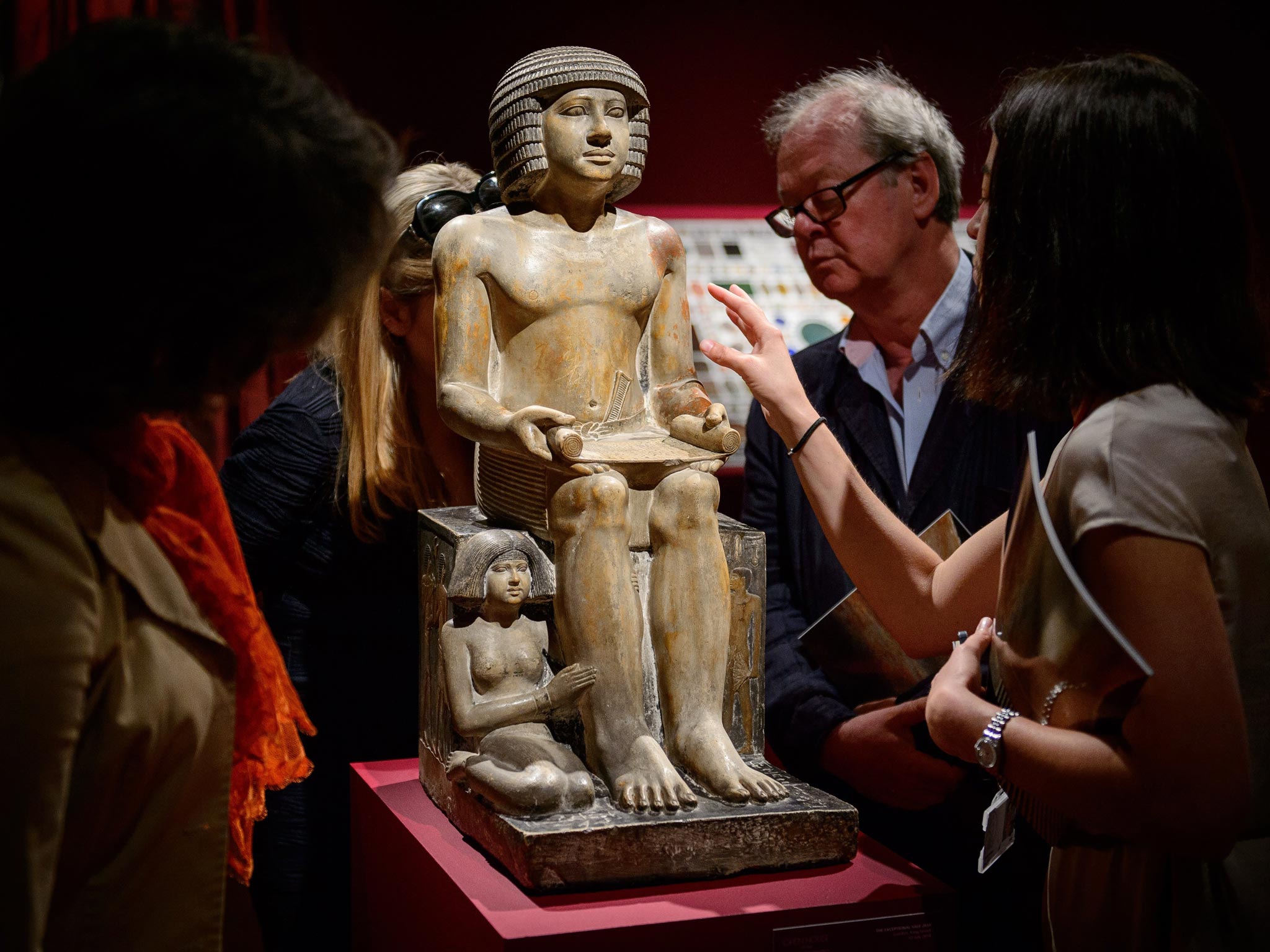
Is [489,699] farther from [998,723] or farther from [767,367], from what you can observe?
[998,723]

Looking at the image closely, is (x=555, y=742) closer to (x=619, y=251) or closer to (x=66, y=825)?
(x=619, y=251)

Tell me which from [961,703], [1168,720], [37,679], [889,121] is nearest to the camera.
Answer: [37,679]

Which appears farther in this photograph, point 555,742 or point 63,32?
point 63,32

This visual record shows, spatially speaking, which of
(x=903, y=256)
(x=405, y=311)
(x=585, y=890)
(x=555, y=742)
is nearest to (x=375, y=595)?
(x=405, y=311)

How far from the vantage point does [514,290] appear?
223cm

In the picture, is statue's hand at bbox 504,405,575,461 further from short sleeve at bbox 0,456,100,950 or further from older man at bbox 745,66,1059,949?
short sleeve at bbox 0,456,100,950

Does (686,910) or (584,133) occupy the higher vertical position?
(584,133)

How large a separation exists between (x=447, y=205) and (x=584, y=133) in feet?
1.76

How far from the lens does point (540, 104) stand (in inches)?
87.4

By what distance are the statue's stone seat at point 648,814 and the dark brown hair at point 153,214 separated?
3.26ft


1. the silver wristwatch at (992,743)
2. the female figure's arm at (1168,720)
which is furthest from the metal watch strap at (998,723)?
the female figure's arm at (1168,720)

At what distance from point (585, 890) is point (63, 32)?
218 centimetres

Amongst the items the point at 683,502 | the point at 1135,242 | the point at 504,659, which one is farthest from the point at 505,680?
the point at 1135,242

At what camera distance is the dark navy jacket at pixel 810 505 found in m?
2.48
